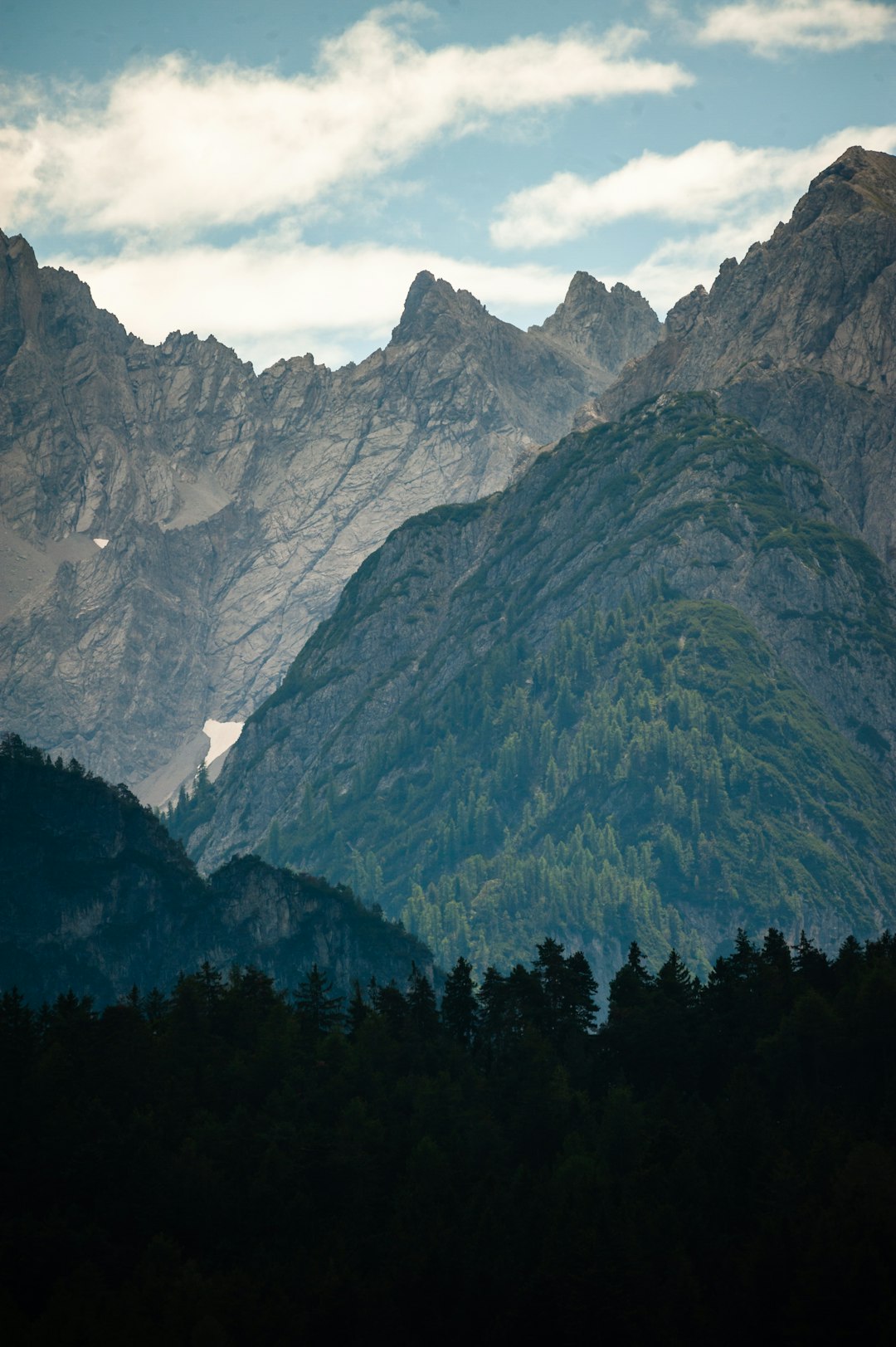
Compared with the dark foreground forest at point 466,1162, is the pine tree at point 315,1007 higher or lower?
higher

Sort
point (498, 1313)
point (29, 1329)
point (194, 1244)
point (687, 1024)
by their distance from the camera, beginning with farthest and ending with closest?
point (687, 1024) → point (194, 1244) → point (498, 1313) → point (29, 1329)

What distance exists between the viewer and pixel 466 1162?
139 m

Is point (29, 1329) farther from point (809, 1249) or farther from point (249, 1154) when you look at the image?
point (809, 1249)

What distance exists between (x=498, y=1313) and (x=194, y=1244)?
81.4 feet

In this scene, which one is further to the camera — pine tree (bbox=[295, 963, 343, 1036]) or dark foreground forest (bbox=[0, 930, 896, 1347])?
pine tree (bbox=[295, 963, 343, 1036])

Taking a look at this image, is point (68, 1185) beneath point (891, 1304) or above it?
above

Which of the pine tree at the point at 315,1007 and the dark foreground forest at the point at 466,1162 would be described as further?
the pine tree at the point at 315,1007

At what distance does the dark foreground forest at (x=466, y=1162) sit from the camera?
364ft

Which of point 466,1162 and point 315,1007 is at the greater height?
point 315,1007

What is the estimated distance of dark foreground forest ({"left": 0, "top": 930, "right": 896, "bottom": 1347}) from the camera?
364 feet

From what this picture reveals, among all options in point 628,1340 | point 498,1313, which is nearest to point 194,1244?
point 498,1313

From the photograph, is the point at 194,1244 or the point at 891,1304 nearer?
the point at 891,1304

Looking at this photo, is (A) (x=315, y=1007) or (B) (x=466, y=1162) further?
(A) (x=315, y=1007)

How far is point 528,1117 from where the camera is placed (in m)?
148
